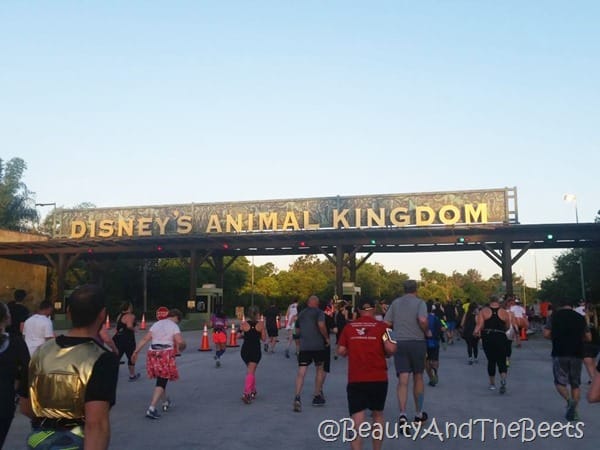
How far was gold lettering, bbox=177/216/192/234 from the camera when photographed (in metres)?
38.2

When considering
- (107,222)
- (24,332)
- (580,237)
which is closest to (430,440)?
(24,332)

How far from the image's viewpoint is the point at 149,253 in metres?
38.9

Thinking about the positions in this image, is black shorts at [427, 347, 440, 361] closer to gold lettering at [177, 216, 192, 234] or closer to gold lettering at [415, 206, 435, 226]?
gold lettering at [415, 206, 435, 226]

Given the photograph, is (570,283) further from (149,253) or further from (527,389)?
(527,389)

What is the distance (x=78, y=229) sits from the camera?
133 ft

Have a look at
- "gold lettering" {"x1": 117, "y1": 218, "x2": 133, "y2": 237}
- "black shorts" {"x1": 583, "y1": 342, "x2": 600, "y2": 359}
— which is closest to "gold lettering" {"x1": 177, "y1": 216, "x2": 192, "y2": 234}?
"gold lettering" {"x1": 117, "y1": 218, "x2": 133, "y2": 237}

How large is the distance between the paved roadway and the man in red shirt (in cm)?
90

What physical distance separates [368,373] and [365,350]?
0.25 m

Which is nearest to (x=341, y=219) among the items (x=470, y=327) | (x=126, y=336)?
(x=470, y=327)

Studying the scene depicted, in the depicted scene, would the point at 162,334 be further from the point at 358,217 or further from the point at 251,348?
the point at 358,217

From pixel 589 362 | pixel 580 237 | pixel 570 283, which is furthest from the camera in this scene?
pixel 570 283

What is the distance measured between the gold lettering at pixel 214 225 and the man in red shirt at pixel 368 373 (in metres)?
30.9

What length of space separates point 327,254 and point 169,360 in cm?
2542

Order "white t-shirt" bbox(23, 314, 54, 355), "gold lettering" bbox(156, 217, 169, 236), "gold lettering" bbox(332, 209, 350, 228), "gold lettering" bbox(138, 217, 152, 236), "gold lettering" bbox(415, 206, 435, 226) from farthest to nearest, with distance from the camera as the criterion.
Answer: "gold lettering" bbox(138, 217, 152, 236), "gold lettering" bbox(156, 217, 169, 236), "gold lettering" bbox(332, 209, 350, 228), "gold lettering" bbox(415, 206, 435, 226), "white t-shirt" bbox(23, 314, 54, 355)
